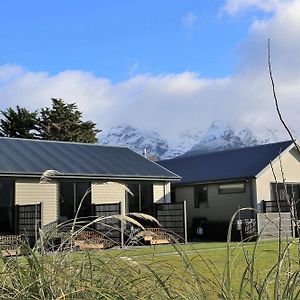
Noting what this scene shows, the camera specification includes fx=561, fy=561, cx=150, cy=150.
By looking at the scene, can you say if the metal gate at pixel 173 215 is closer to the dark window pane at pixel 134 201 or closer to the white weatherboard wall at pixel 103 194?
the dark window pane at pixel 134 201

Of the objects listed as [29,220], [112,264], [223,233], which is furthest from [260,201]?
[112,264]

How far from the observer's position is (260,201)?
86.2 ft

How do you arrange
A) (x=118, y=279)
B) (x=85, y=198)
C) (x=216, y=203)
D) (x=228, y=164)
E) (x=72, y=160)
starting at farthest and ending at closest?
(x=228, y=164) < (x=216, y=203) < (x=72, y=160) < (x=85, y=198) < (x=118, y=279)

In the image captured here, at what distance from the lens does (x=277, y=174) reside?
2672cm

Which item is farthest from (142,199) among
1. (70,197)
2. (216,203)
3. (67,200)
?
(216,203)

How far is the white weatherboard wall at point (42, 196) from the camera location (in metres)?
20.7

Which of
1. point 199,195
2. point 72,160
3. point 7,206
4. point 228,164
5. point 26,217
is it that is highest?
point 228,164

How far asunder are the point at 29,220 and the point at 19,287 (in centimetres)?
1672

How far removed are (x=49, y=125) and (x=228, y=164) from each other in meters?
19.7

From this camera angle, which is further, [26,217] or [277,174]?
[277,174]

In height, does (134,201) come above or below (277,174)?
below

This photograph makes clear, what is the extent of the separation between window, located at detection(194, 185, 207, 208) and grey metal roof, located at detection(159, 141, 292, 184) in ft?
1.59

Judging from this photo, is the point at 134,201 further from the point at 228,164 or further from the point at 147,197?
the point at 228,164

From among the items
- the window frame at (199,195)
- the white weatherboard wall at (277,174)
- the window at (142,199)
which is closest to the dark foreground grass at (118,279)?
the window at (142,199)
